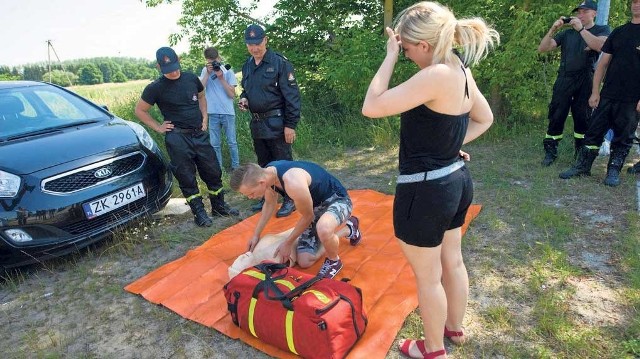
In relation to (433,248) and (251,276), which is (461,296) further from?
(251,276)

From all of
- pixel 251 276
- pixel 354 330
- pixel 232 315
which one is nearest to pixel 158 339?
pixel 232 315

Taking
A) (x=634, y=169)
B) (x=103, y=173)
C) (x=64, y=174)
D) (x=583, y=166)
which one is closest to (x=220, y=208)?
(x=103, y=173)

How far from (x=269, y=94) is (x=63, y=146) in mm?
1850

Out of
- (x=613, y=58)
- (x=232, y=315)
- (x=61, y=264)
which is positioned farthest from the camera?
(x=613, y=58)

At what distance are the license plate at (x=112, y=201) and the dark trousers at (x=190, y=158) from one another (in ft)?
1.31

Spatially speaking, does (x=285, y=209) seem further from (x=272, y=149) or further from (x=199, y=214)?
(x=199, y=214)

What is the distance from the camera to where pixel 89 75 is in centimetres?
6303

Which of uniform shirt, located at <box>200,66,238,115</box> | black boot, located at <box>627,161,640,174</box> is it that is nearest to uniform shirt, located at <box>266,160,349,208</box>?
uniform shirt, located at <box>200,66,238,115</box>

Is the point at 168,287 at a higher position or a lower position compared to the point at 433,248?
lower

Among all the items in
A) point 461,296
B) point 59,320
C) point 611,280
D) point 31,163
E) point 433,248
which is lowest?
point 611,280

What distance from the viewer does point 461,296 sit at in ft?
6.83

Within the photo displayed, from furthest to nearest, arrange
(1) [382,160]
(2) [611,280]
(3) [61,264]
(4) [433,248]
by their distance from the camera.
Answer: (1) [382,160] < (3) [61,264] < (2) [611,280] < (4) [433,248]

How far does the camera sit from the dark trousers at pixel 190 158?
3.83 meters

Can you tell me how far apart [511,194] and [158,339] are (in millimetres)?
3532
